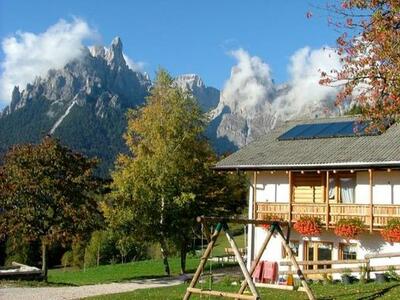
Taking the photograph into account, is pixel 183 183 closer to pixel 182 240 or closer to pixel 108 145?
pixel 182 240

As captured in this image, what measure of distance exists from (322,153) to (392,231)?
511 cm

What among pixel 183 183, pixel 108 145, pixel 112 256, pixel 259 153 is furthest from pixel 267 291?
pixel 108 145

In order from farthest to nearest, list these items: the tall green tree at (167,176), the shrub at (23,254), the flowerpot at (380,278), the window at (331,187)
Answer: the shrub at (23,254) < the tall green tree at (167,176) < the window at (331,187) < the flowerpot at (380,278)

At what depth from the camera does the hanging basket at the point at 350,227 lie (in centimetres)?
2372

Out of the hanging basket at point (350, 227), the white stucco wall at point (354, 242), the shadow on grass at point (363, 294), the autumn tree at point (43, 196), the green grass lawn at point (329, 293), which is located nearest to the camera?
the shadow on grass at point (363, 294)

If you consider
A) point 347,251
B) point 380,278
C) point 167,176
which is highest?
point 167,176

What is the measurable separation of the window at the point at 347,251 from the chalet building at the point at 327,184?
4 centimetres

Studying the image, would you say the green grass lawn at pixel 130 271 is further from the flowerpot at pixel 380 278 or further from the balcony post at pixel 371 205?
the flowerpot at pixel 380 278

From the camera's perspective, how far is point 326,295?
18547 mm

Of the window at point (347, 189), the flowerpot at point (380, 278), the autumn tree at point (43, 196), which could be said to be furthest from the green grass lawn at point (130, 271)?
the flowerpot at point (380, 278)

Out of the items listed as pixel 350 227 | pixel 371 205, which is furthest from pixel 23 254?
pixel 371 205

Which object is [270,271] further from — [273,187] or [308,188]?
[273,187]

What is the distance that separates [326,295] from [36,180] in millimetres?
15382

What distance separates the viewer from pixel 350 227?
23.8 m
